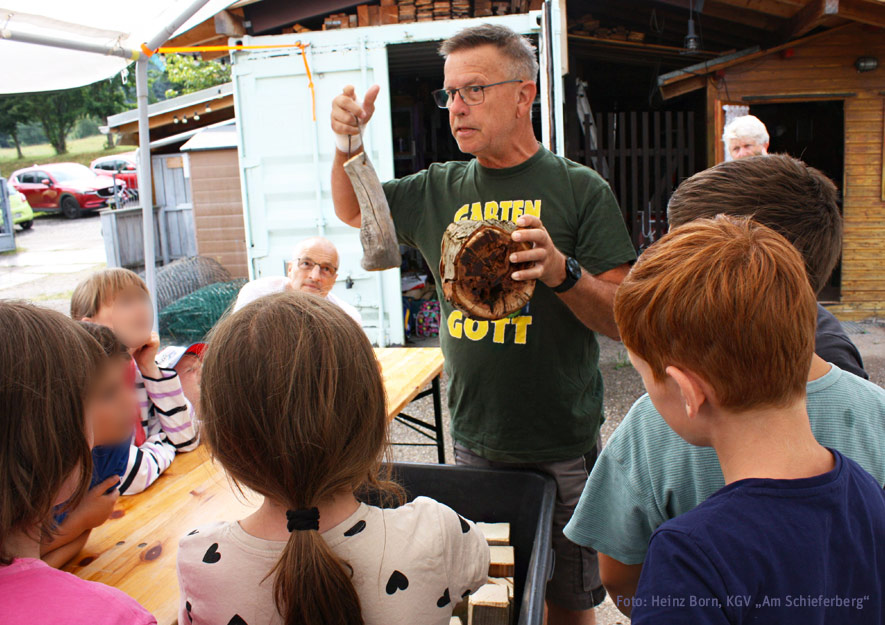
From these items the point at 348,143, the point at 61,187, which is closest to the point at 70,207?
the point at 61,187

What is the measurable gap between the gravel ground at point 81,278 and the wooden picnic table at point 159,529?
0.84 meters

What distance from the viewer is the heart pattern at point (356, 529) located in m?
1.24

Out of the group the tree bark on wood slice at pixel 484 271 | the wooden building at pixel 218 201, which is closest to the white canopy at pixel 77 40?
the tree bark on wood slice at pixel 484 271

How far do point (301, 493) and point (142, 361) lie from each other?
1432 millimetres

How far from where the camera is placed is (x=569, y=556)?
2.19m

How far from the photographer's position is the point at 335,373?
1.22 meters

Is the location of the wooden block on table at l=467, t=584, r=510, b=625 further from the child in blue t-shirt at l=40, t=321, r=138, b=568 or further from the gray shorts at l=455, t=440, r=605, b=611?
the child in blue t-shirt at l=40, t=321, r=138, b=568

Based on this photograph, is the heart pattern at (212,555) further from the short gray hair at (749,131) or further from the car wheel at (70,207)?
the car wheel at (70,207)

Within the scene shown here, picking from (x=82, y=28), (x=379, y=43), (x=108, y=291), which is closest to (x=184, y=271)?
(x=379, y=43)

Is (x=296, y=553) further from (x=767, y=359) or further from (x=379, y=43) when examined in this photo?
(x=379, y=43)

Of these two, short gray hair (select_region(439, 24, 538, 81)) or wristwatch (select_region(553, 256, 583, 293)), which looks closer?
wristwatch (select_region(553, 256, 583, 293))

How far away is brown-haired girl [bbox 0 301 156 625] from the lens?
3.59 ft

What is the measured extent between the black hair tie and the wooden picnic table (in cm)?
13

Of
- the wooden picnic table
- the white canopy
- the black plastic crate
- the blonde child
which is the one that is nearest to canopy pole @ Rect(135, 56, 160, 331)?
the white canopy
